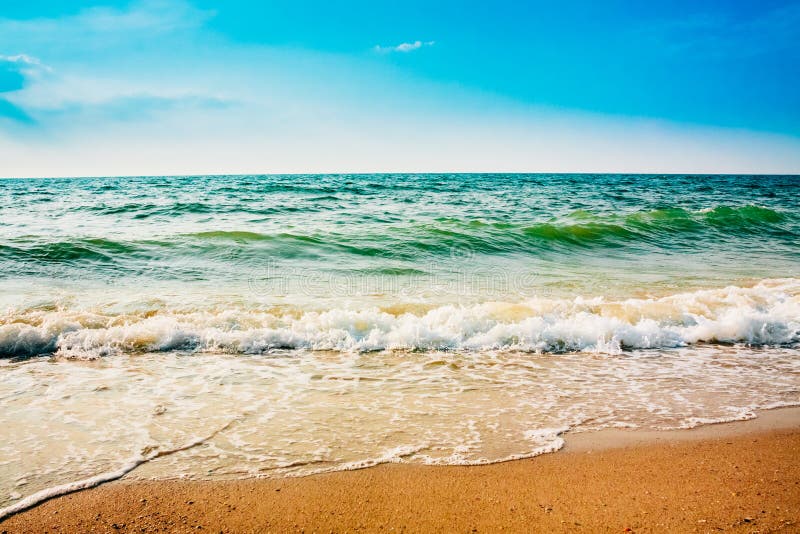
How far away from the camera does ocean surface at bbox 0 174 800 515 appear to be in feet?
11.6

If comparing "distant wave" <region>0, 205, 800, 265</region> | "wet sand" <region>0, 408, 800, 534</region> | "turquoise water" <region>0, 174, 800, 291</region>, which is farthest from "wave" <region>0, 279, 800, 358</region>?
"distant wave" <region>0, 205, 800, 265</region>

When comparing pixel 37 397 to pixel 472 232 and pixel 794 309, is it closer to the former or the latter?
pixel 794 309

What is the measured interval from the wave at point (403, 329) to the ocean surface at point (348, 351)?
→ 3cm

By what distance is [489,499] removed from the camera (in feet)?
9.27

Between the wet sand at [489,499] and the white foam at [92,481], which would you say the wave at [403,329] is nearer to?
the white foam at [92,481]

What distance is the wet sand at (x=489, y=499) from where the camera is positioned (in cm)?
260

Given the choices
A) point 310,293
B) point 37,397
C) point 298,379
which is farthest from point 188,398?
point 310,293

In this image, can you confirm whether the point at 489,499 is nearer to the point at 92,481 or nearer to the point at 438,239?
the point at 92,481

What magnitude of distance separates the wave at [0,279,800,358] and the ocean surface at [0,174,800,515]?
0.03 metres

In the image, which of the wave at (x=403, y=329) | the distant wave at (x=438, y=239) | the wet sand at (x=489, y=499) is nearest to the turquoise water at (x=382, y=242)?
the distant wave at (x=438, y=239)

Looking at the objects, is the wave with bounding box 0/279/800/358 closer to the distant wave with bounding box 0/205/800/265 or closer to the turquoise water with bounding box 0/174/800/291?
the turquoise water with bounding box 0/174/800/291

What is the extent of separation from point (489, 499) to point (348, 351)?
3210mm

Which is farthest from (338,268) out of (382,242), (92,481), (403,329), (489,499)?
(489,499)

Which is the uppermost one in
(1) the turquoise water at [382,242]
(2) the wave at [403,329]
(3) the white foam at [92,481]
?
A: (1) the turquoise water at [382,242]
